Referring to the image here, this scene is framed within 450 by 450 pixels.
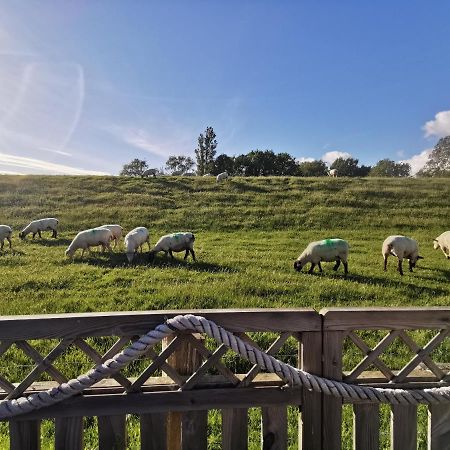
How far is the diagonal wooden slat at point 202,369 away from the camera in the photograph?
2.85 meters

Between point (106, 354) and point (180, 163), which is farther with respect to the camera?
point (180, 163)

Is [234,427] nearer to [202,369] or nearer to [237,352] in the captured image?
[202,369]

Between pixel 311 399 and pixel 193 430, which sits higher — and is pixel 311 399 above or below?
above

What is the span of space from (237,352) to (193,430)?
29.3 inches

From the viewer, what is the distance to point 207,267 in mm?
15203

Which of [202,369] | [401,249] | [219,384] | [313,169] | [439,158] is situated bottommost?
[219,384]

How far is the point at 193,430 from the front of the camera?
2.98 meters

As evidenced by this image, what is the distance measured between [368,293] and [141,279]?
694cm

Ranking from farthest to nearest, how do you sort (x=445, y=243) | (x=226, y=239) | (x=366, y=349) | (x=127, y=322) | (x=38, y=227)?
(x=38, y=227)
(x=226, y=239)
(x=445, y=243)
(x=366, y=349)
(x=127, y=322)

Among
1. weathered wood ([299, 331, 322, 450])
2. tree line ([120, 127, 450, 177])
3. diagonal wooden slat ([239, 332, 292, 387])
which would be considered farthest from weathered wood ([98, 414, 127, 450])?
tree line ([120, 127, 450, 177])

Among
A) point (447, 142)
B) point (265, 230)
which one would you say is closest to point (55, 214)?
point (265, 230)

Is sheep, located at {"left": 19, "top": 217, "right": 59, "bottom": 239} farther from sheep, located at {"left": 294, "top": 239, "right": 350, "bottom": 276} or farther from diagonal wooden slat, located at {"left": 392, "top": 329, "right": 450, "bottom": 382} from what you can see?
diagonal wooden slat, located at {"left": 392, "top": 329, "right": 450, "bottom": 382}

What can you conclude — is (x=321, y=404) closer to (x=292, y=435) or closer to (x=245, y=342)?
(x=245, y=342)

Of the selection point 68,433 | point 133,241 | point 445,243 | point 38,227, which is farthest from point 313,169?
point 68,433
